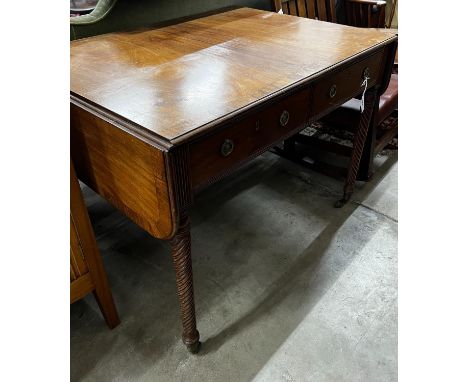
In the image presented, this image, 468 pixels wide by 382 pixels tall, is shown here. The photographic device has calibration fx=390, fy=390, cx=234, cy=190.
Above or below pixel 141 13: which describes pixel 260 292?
below

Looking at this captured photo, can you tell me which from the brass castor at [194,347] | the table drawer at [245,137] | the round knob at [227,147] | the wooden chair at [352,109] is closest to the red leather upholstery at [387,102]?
the wooden chair at [352,109]

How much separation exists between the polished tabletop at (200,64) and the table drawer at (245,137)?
5cm

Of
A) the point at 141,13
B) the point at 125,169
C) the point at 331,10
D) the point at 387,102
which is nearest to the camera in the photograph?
the point at 125,169

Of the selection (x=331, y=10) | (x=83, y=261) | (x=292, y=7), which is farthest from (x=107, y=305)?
(x=331, y=10)

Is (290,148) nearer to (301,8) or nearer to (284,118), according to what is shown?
(301,8)

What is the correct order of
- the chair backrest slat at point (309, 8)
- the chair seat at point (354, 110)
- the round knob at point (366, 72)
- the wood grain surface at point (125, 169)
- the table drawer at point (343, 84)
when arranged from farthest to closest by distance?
the chair backrest slat at point (309, 8) → the chair seat at point (354, 110) → the round knob at point (366, 72) → the table drawer at point (343, 84) → the wood grain surface at point (125, 169)

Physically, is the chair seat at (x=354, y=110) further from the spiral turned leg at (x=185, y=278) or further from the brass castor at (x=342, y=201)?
the spiral turned leg at (x=185, y=278)

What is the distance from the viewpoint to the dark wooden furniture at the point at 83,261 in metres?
0.99

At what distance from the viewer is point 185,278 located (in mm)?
1013

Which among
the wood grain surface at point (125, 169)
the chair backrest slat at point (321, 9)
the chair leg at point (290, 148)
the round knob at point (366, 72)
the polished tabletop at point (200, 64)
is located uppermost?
the chair backrest slat at point (321, 9)

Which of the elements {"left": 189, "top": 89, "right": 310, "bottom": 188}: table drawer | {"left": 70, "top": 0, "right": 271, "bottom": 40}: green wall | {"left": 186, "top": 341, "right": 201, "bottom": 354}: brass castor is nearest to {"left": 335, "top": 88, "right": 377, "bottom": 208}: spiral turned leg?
{"left": 189, "top": 89, "right": 310, "bottom": 188}: table drawer

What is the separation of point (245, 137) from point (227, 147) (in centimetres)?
7

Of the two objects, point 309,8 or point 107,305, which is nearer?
point 107,305

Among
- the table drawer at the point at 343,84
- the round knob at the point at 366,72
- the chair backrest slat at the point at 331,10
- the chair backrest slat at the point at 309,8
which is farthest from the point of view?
the chair backrest slat at the point at 331,10
